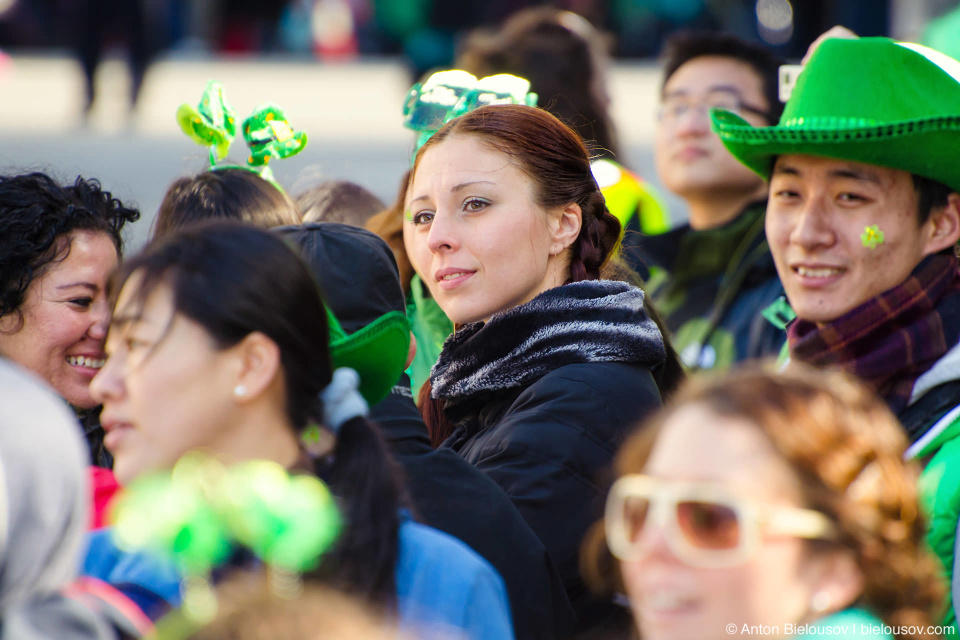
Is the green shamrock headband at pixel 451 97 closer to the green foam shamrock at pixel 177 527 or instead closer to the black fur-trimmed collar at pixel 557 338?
the black fur-trimmed collar at pixel 557 338

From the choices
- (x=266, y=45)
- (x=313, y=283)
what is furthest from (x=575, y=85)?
(x=266, y=45)

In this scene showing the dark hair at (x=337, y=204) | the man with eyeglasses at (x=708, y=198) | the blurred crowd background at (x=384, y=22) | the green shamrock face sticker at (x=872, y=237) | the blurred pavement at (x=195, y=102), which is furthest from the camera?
the blurred crowd background at (x=384, y=22)

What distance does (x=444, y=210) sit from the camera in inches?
109

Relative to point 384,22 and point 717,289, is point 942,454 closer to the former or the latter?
point 717,289

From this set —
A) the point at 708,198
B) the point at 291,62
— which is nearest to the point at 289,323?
the point at 708,198

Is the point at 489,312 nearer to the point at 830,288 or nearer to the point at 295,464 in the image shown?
the point at 830,288

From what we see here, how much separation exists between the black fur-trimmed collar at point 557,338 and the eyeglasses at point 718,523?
1088mm

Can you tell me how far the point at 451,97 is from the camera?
3.47 m

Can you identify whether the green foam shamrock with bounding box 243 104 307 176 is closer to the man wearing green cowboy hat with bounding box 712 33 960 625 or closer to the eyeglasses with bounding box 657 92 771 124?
the man wearing green cowboy hat with bounding box 712 33 960 625

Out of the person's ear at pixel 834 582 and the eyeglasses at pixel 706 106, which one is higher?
the eyeglasses at pixel 706 106

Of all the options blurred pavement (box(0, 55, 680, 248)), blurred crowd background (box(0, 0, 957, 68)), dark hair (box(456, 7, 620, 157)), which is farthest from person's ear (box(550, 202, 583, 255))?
blurred crowd background (box(0, 0, 957, 68))

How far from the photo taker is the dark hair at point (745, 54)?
4469 mm

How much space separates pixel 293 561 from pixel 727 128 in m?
1.70

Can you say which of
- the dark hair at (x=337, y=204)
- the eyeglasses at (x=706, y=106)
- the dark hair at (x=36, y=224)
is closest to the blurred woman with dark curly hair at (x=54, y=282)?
the dark hair at (x=36, y=224)
